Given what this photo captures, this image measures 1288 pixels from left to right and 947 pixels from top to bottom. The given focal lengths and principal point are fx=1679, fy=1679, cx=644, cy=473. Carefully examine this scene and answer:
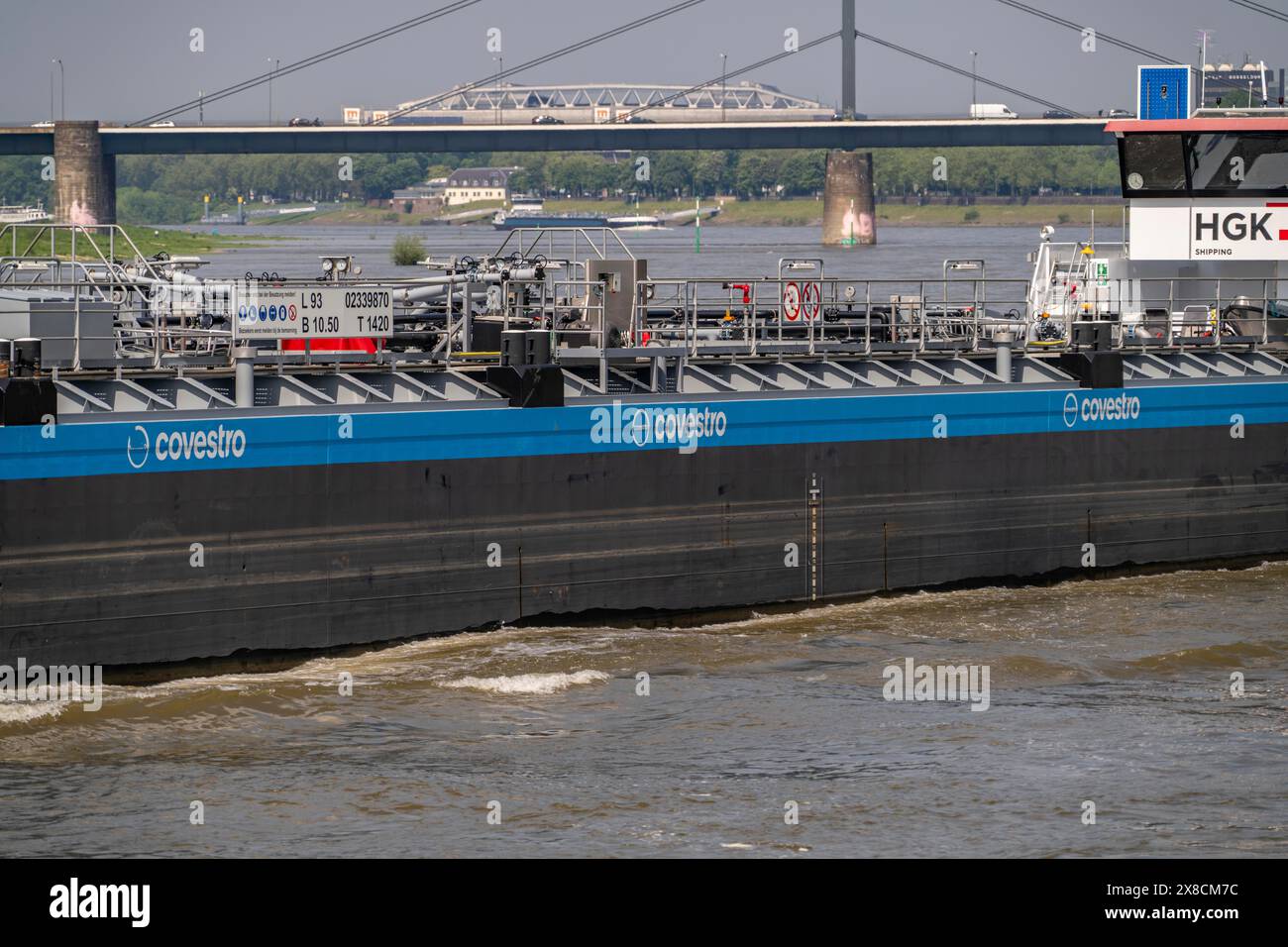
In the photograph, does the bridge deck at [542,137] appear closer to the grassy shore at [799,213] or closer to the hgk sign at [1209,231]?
the grassy shore at [799,213]

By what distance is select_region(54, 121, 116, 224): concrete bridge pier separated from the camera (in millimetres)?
103250

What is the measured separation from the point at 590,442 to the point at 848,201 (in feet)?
344

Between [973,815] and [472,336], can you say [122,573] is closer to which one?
[472,336]

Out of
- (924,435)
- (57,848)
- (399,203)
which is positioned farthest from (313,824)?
(399,203)

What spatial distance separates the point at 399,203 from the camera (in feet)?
610

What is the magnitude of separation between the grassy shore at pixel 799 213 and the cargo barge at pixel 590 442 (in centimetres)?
11252

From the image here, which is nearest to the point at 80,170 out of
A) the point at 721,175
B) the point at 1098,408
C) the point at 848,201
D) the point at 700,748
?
the point at 848,201

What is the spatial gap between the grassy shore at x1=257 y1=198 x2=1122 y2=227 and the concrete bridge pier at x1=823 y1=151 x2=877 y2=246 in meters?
22.3

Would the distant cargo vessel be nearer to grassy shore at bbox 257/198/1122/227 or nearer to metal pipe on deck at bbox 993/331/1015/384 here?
grassy shore at bbox 257/198/1122/227

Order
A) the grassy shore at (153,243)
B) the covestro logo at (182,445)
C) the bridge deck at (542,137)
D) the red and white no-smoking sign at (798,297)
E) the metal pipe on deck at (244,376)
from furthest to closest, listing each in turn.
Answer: the bridge deck at (542,137) → the grassy shore at (153,243) → the red and white no-smoking sign at (798,297) → the metal pipe on deck at (244,376) → the covestro logo at (182,445)

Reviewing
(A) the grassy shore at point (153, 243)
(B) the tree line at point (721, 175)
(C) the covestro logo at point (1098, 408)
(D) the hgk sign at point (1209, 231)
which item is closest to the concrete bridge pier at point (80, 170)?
(A) the grassy shore at point (153, 243)

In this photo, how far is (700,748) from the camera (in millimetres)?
17891

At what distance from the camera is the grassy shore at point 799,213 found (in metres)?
153

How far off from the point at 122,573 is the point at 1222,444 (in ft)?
60.1
